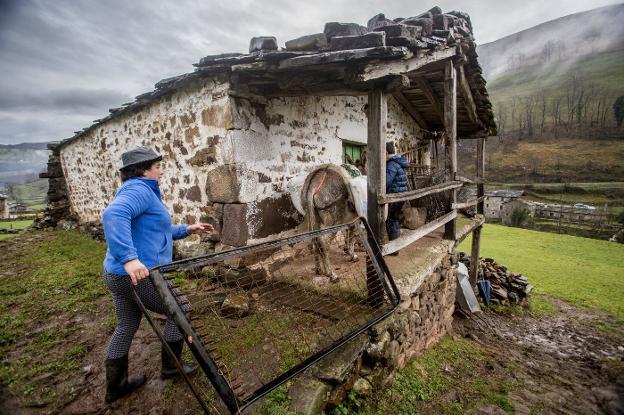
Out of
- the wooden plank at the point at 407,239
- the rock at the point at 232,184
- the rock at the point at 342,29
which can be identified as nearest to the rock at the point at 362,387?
the wooden plank at the point at 407,239

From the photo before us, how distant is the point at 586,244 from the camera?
55.6 feet

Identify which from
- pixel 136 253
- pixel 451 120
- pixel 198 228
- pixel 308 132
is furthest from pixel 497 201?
pixel 136 253

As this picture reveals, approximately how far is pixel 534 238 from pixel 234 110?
2121 cm

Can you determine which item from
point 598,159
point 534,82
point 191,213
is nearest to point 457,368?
point 191,213

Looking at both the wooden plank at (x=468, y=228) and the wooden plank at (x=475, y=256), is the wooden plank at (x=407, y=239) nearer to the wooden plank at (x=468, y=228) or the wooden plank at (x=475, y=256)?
the wooden plank at (x=468, y=228)

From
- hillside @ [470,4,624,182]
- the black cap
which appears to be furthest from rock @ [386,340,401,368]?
hillside @ [470,4,624,182]

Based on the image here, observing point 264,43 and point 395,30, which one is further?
point 264,43

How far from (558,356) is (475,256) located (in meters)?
2.97

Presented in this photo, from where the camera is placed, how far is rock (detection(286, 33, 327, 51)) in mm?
3170

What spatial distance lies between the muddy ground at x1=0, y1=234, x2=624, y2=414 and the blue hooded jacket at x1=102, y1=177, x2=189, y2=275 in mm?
1132

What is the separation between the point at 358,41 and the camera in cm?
289

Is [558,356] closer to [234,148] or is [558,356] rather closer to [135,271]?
[234,148]

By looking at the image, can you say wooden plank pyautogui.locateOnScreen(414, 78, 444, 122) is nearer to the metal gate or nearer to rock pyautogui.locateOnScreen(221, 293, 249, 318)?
the metal gate

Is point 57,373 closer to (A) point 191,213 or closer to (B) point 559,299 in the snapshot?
(A) point 191,213
